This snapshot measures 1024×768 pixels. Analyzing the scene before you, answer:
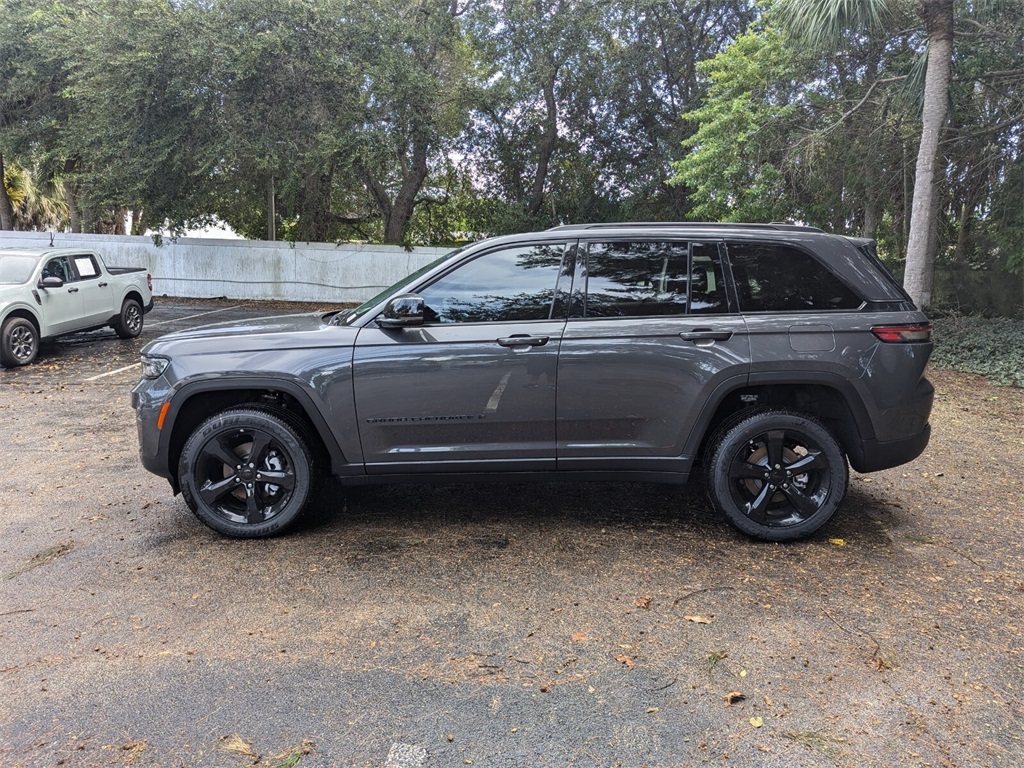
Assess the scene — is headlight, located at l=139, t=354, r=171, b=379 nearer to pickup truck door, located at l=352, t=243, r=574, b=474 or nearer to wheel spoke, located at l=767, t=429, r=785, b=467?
pickup truck door, located at l=352, t=243, r=574, b=474

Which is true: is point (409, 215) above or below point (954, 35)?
below

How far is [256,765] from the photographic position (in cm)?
247

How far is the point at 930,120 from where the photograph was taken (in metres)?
11.2

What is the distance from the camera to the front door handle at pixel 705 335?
13.6ft

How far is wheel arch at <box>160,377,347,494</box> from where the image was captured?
167 inches

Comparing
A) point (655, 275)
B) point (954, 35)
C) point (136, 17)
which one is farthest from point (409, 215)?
point (655, 275)

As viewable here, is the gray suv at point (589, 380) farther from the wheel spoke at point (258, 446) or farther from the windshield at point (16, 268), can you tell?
the windshield at point (16, 268)

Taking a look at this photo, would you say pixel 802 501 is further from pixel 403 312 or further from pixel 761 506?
pixel 403 312

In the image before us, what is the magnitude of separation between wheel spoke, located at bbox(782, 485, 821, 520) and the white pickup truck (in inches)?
399

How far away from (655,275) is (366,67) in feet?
49.3

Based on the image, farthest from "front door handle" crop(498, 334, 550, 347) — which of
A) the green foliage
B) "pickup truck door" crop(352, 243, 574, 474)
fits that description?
the green foliage

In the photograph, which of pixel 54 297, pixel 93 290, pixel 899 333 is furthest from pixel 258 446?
pixel 93 290

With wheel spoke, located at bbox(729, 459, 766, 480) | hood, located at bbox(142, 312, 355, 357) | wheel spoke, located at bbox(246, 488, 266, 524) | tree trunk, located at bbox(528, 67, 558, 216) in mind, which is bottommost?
wheel spoke, located at bbox(246, 488, 266, 524)

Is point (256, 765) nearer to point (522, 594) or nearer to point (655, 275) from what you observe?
point (522, 594)
